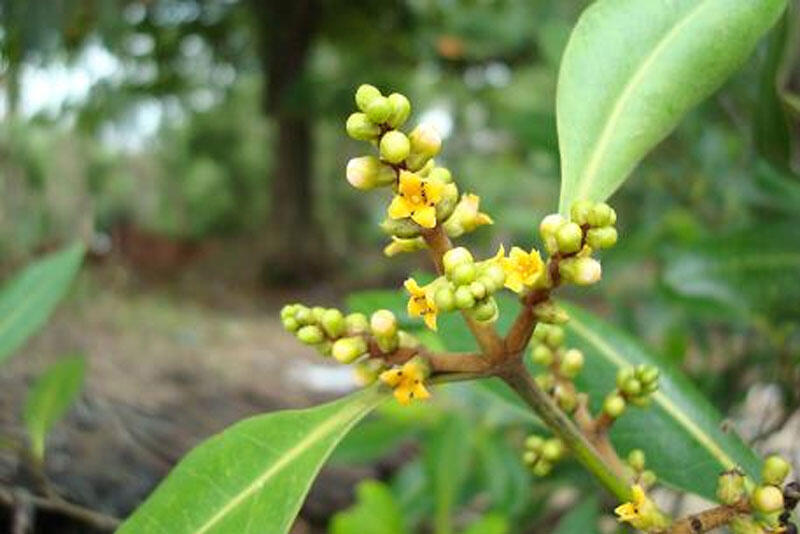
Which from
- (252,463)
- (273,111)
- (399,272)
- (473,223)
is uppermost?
(273,111)

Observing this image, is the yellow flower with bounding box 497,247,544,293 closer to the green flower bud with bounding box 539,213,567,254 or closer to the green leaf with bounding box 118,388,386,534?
the green flower bud with bounding box 539,213,567,254

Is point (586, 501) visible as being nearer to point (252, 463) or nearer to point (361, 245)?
point (252, 463)

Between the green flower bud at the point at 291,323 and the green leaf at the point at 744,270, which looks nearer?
the green flower bud at the point at 291,323

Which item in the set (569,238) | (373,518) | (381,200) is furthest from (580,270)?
(381,200)

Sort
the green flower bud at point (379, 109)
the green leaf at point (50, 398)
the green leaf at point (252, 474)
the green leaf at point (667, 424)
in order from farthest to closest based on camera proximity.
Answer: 1. the green leaf at point (50, 398)
2. the green leaf at point (667, 424)
3. the green leaf at point (252, 474)
4. the green flower bud at point (379, 109)

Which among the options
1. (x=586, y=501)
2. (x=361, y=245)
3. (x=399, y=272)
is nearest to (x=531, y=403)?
(x=586, y=501)

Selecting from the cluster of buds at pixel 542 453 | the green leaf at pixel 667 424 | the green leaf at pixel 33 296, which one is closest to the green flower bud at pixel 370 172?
the cluster of buds at pixel 542 453

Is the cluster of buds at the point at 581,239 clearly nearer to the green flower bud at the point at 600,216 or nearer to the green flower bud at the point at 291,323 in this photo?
the green flower bud at the point at 600,216
